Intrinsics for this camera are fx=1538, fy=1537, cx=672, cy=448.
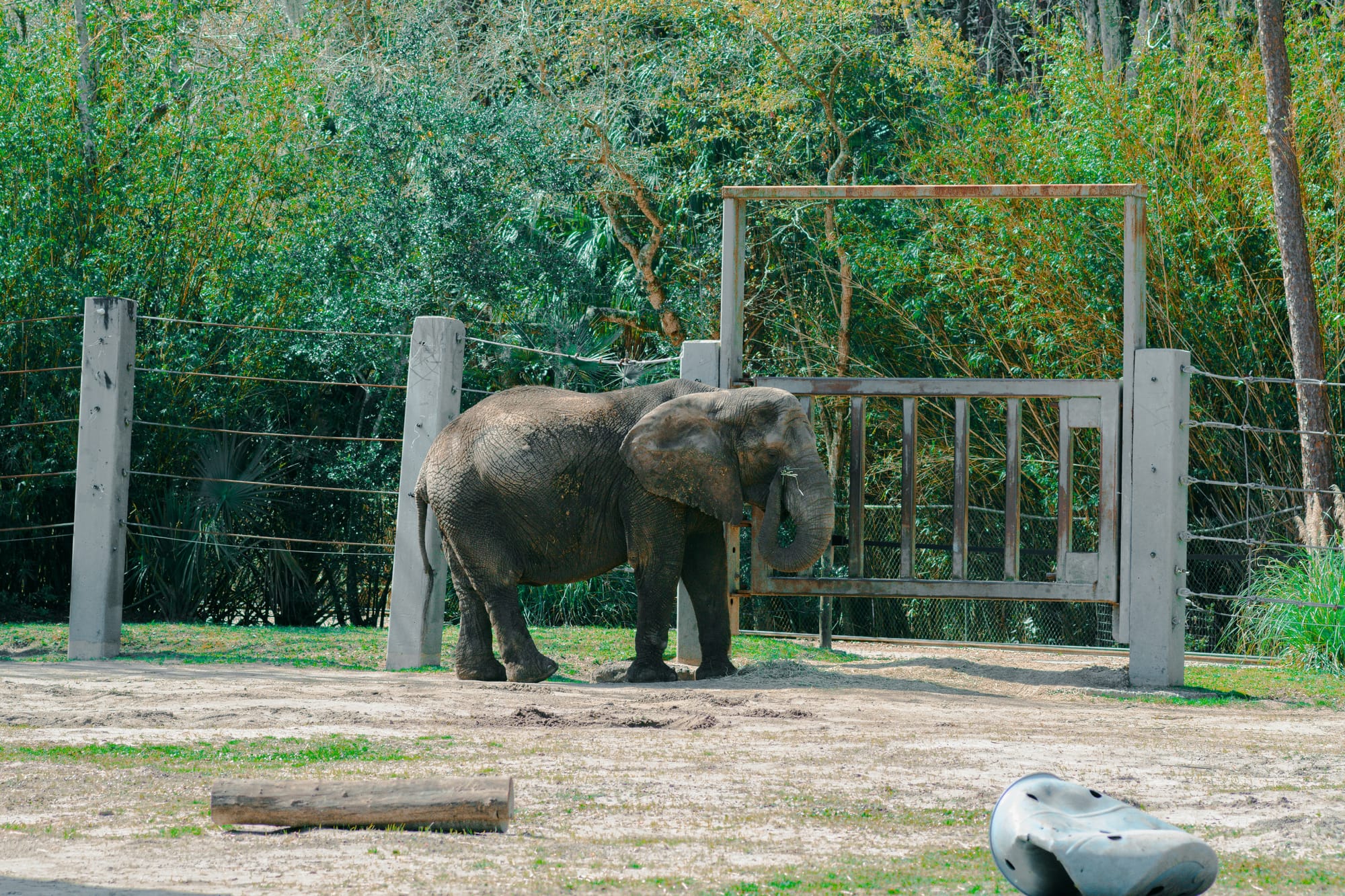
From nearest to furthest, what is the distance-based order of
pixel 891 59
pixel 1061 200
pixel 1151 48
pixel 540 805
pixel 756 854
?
pixel 756 854
pixel 540 805
pixel 1061 200
pixel 1151 48
pixel 891 59

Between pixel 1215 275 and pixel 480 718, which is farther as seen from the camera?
pixel 1215 275

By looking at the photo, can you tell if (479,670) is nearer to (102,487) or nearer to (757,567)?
(757,567)

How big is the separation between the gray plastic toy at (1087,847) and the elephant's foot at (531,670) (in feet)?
13.5

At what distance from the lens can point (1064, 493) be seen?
802 cm

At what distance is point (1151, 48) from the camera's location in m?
14.0

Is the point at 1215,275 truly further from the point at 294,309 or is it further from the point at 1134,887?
the point at 1134,887

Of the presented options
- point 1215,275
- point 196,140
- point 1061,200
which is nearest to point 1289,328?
point 1215,275

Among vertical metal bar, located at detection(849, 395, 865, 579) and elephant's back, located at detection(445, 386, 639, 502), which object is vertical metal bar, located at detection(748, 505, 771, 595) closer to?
vertical metal bar, located at detection(849, 395, 865, 579)

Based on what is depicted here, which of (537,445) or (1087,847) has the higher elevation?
(537,445)

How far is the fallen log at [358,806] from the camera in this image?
3.87 m

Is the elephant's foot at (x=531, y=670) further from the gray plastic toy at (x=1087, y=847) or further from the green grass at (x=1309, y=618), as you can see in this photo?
the green grass at (x=1309, y=618)

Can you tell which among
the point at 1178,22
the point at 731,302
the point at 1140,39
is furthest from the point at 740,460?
the point at 1178,22

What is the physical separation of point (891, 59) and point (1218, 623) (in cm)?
633

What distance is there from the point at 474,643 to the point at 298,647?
4.63 feet
